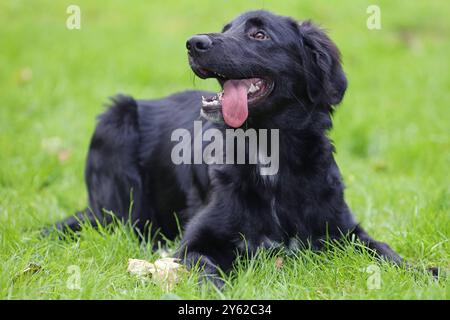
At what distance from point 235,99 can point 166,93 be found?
4.23 m

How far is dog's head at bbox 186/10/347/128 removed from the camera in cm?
352

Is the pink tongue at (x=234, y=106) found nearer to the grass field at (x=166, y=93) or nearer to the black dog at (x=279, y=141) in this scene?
the black dog at (x=279, y=141)

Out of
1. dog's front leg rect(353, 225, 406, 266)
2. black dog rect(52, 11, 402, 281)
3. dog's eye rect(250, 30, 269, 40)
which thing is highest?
dog's eye rect(250, 30, 269, 40)

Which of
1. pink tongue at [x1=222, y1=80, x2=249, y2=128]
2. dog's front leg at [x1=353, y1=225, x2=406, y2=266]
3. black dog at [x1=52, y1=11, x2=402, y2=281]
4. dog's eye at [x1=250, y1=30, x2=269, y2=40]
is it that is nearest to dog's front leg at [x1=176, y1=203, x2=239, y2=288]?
black dog at [x1=52, y1=11, x2=402, y2=281]

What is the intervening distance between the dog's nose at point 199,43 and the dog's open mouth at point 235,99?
0.65ft

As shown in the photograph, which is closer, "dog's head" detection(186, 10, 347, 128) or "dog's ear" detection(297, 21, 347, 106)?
"dog's head" detection(186, 10, 347, 128)

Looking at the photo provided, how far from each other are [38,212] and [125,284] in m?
1.70

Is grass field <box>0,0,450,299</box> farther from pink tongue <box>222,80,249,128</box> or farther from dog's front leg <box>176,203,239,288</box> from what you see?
pink tongue <box>222,80,249,128</box>

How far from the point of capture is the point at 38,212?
15.4ft

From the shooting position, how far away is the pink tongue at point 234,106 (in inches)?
139

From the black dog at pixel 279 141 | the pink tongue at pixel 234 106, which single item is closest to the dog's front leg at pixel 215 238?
the black dog at pixel 279 141

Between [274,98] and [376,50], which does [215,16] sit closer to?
[376,50]

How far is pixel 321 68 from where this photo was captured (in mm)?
A: 3820

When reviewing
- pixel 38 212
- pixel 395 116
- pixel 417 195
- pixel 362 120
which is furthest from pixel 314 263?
pixel 395 116
